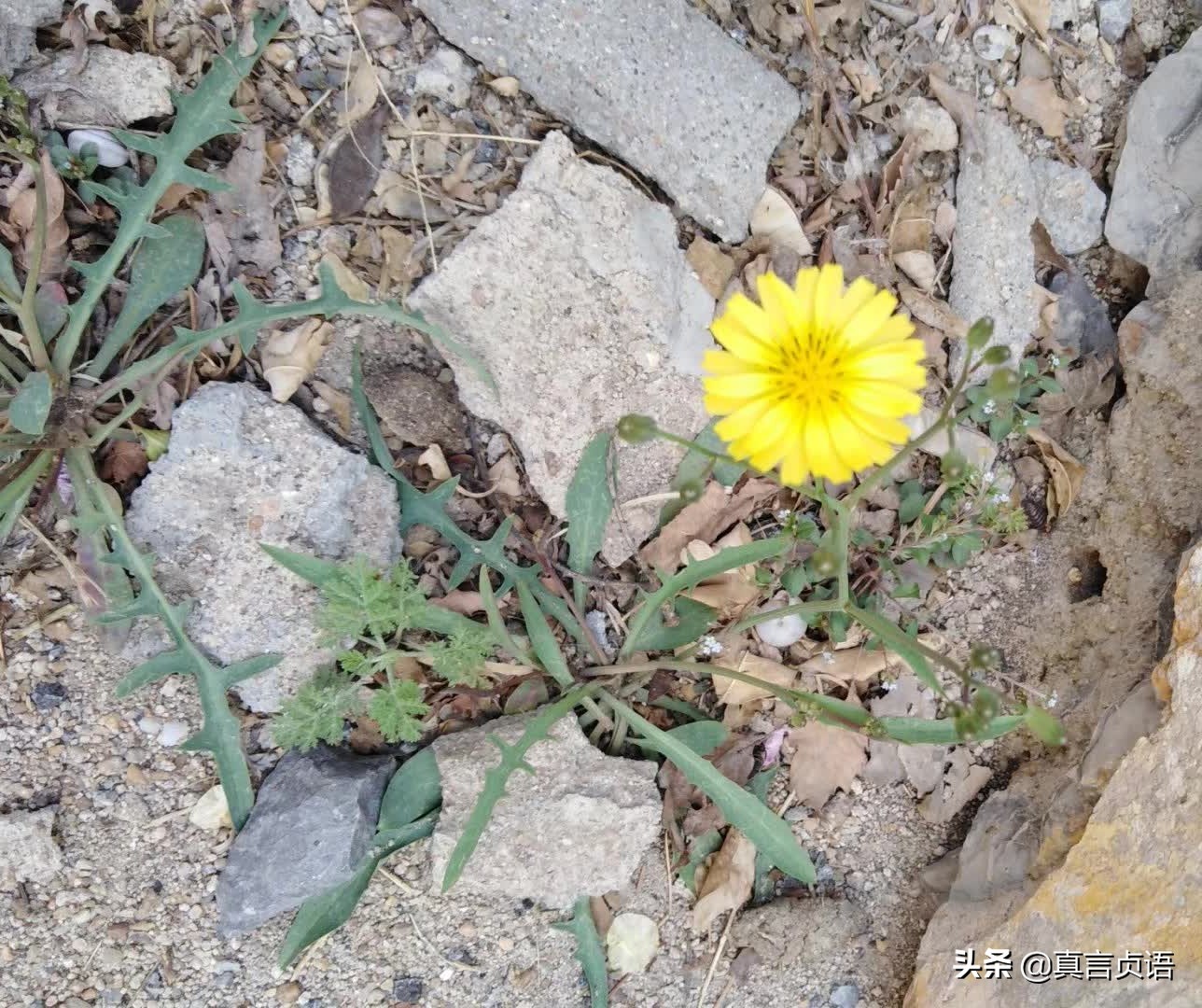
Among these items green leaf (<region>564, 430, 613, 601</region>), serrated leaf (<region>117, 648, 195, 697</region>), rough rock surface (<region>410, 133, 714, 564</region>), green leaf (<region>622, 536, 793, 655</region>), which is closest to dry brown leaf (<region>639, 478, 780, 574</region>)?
rough rock surface (<region>410, 133, 714, 564</region>)

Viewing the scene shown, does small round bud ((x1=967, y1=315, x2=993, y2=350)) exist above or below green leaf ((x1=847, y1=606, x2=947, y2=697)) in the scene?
above

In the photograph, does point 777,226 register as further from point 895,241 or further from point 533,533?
point 533,533

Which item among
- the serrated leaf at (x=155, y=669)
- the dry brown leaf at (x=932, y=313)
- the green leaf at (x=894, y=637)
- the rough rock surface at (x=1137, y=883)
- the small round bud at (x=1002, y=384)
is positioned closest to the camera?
the small round bud at (x=1002, y=384)

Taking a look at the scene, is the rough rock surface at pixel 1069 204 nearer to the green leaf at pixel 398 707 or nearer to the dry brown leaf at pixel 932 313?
the dry brown leaf at pixel 932 313

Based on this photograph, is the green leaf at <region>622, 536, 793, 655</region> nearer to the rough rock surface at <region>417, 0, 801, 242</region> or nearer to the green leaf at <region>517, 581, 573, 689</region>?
the green leaf at <region>517, 581, 573, 689</region>

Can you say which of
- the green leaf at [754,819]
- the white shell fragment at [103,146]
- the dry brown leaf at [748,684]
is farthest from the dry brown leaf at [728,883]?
the white shell fragment at [103,146]

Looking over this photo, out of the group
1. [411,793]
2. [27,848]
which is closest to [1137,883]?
[411,793]
